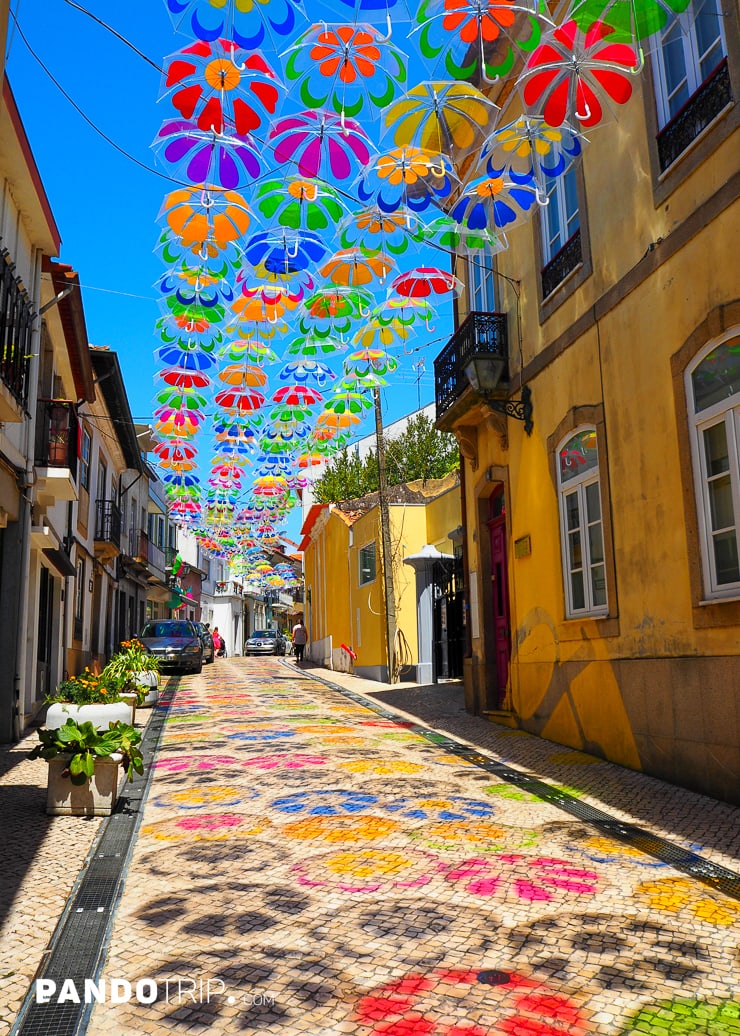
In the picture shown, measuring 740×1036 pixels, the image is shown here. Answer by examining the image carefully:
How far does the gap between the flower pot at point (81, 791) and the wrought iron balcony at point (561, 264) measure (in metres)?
7.06

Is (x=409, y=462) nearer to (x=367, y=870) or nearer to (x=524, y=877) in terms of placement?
(x=367, y=870)

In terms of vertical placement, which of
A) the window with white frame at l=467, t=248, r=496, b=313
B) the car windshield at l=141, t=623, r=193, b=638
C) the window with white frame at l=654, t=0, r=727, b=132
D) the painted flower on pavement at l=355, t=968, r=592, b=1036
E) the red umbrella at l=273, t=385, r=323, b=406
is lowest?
the painted flower on pavement at l=355, t=968, r=592, b=1036

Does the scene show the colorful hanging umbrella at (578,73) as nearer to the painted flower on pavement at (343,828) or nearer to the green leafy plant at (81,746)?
the painted flower on pavement at (343,828)

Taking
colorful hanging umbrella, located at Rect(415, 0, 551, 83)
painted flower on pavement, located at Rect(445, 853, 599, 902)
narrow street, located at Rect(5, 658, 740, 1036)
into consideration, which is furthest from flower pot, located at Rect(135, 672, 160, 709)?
colorful hanging umbrella, located at Rect(415, 0, 551, 83)

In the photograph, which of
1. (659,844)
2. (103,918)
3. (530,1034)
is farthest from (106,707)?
(530,1034)

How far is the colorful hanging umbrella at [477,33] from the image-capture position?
19.2ft

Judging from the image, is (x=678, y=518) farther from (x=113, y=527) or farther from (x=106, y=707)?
(x=113, y=527)

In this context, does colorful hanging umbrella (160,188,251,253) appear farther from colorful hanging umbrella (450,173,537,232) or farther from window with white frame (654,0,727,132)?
window with white frame (654,0,727,132)

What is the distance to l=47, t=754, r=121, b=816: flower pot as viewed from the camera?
633 cm

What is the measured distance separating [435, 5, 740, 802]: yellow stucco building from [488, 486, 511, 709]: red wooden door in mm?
86

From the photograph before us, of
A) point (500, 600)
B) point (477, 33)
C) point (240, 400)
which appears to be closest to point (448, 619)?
point (500, 600)

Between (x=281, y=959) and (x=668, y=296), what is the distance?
6.06m

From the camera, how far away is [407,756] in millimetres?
8812

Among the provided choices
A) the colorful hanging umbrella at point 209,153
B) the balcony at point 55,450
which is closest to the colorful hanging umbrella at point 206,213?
the colorful hanging umbrella at point 209,153
